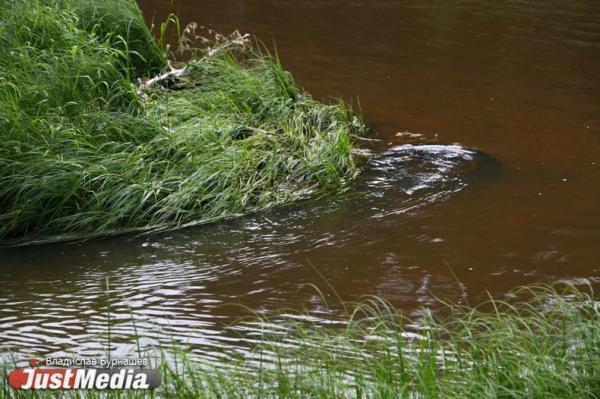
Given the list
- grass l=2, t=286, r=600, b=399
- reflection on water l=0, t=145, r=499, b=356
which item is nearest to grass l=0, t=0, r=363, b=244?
Result: reflection on water l=0, t=145, r=499, b=356

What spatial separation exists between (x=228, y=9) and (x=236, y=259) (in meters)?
7.21

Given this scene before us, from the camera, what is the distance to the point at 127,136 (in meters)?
6.61

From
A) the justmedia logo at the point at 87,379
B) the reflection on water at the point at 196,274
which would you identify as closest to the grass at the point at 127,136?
the reflection on water at the point at 196,274

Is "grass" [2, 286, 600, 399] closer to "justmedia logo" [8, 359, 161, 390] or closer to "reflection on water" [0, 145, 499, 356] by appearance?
"justmedia logo" [8, 359, 161, 390]

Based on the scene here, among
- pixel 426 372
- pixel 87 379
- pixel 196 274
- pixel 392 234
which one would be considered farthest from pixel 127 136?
pixel 426 372

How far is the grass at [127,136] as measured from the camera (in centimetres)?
610

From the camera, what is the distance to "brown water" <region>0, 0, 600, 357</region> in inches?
207

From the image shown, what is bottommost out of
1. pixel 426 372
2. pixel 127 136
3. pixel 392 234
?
pixel 392 234

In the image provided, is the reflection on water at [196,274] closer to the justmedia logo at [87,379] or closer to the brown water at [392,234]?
the brown water at [392,234]

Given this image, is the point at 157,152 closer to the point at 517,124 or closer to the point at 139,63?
the point at 139,63

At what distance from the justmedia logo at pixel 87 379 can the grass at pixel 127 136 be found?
8.12ft

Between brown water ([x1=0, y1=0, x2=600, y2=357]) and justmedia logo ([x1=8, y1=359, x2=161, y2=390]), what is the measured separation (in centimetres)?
96

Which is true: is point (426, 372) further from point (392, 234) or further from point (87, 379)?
point (392, 234)

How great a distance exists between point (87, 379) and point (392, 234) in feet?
9.94
